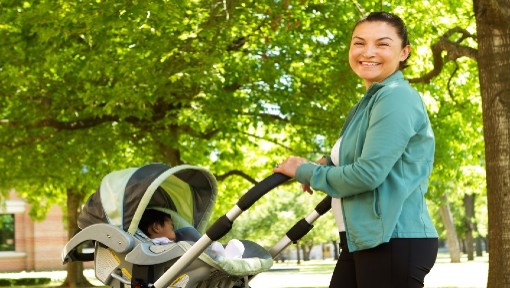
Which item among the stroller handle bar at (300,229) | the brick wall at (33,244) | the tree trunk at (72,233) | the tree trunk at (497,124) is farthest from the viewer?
the brick wall at (33,244)

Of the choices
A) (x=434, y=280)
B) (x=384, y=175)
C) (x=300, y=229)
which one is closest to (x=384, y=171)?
(x=384, y=175)

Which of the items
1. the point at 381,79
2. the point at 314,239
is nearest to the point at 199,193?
the point at 381,79

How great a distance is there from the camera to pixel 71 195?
1065 inches

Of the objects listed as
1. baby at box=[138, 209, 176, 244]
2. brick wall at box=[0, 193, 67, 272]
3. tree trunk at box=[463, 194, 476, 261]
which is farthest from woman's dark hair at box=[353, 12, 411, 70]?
tree trunk at box=[463, 194, 476, 261]

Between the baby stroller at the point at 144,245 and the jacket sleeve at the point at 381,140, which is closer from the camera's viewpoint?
the jacket sleeve at the point at 381,140

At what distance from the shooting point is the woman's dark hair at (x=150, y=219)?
7.18 m

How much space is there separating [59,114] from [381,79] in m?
16.7

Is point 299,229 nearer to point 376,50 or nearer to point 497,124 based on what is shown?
point 376,50

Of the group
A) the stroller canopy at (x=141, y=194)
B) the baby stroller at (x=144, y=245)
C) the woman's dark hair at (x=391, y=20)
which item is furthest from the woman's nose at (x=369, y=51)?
the stroller canopy at (x=141, y=194)

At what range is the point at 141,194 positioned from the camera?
21.1 ft

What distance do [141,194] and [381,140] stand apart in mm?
3362

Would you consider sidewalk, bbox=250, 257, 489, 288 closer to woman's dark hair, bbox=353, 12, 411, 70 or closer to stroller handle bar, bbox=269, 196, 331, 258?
stroller handle bar, bbox=269, 196, 331, 258

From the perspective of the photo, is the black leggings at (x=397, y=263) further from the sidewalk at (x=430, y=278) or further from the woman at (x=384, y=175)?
the sidewalk at (x=430, y=278)

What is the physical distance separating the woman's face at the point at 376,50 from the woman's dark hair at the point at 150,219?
12.7ft
